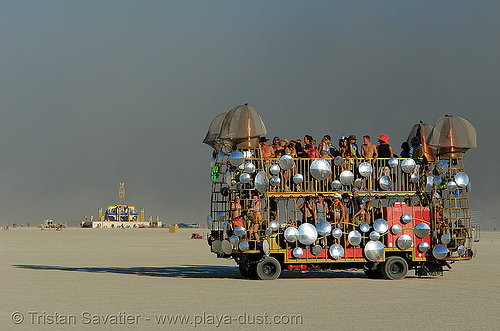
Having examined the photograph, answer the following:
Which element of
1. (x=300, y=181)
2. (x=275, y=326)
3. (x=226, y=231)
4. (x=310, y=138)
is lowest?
(x=275, y=326)

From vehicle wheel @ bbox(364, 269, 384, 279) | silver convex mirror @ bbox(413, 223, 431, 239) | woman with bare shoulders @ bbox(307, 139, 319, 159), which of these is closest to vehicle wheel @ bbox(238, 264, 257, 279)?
vehicle wheel @ bbox(364, 269, 384, 279)

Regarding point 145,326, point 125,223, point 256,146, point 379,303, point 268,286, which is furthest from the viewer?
point 125,223

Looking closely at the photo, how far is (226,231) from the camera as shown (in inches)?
918

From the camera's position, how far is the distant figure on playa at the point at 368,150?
23766 mm

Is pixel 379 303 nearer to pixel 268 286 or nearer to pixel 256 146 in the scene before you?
pixel 268 286

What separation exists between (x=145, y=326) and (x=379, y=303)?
20.1 ft

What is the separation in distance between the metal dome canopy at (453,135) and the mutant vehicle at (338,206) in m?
0.03

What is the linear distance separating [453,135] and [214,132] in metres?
8.30

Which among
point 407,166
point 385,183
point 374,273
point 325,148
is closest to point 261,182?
point 325,148

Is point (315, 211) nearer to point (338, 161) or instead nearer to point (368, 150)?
point (338, 161)

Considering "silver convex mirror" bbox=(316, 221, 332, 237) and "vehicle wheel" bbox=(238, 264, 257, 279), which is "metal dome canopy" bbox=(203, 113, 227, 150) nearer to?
"vehicle wheel" bbox=(238, 264, 257, 279)

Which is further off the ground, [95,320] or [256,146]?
[256,146]

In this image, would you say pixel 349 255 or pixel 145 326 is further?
pixel 349 255

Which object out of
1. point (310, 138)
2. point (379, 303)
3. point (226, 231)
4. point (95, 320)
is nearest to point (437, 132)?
point (310, 138)
